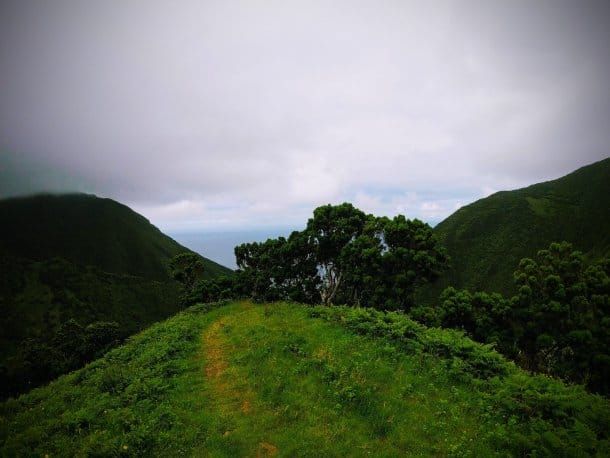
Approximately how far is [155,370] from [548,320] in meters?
28.3

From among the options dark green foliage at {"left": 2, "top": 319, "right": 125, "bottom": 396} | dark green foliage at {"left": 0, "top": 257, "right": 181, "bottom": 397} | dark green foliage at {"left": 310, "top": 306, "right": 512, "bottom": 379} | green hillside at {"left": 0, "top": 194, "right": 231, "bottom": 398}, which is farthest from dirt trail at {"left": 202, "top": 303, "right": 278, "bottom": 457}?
dark green foliage at {"left": 0, "top": 257, "right": 181, "bottom": 397}

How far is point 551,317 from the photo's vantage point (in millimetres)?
25047

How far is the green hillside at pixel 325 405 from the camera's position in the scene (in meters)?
11.4

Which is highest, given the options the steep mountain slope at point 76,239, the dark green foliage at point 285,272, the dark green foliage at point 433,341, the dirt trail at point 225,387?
the steep mountain slope at point 76,239

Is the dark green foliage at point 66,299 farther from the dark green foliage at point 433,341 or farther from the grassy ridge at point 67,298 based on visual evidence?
the dark green foliage at point 433,341

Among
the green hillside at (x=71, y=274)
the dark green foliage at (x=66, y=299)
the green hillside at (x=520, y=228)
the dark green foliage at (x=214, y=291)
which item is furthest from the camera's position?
the green hillside at (x=71, y=274)

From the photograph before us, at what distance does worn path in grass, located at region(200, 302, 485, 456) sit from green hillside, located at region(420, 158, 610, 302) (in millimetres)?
68994

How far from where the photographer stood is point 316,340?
69.6ft

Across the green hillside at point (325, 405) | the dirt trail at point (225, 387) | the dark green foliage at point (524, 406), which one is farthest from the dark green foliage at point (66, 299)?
the dark green foliage at point (524, 406)

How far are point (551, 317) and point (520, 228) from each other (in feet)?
302

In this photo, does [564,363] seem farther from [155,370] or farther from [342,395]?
[155,370]

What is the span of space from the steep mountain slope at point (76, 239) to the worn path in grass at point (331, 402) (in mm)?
162566

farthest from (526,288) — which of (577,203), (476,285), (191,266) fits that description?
(577,203)

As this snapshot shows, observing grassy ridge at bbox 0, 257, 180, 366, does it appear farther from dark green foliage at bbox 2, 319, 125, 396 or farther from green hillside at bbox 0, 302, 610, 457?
green hillside at bbox 0, 302, 610, 457
